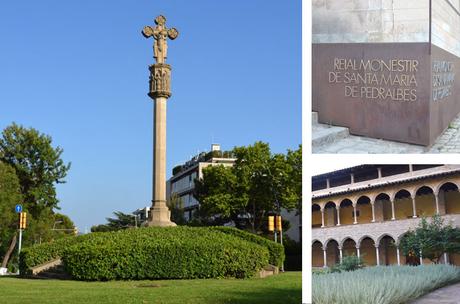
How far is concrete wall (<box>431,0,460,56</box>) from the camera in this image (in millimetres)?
6941

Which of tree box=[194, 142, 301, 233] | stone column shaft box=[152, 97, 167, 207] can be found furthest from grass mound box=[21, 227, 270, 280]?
tree box=[194, 142, 301, 233]

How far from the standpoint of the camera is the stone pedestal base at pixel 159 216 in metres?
28.1

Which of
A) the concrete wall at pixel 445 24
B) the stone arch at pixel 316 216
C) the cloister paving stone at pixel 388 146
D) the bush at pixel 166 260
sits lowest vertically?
the bush at pixel 166 260

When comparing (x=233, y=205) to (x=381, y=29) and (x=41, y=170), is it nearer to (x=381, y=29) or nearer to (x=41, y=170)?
(x=41, y=170)

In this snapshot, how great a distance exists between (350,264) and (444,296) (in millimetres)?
1125

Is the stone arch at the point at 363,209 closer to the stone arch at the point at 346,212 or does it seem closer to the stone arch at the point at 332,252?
the stone arch at the point at 346,212

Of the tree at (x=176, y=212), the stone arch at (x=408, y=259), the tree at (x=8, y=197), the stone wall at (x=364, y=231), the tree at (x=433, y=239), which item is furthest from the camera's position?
the tree at (x=176, y=212)

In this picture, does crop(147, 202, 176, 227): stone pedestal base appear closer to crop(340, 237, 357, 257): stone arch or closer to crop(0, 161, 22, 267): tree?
crop(0, 161, 22, 267): tree

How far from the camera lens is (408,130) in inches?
273

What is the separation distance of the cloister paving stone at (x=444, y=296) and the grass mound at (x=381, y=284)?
0.06 metres

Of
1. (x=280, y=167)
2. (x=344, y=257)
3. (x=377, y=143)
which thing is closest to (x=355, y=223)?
(x=344, y=257)

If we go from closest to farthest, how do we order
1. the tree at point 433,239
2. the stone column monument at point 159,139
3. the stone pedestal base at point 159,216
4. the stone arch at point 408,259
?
the tree at point 433,239, the stone arch at point 408,259, the stone pedestal base at point 159,216, the stone column monument at point 159,139

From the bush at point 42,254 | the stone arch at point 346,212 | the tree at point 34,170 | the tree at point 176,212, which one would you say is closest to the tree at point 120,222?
the tree at point 176,212

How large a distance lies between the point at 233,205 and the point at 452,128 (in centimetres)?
4354
